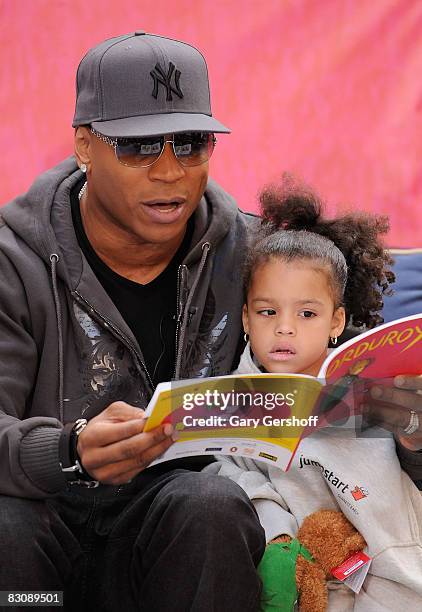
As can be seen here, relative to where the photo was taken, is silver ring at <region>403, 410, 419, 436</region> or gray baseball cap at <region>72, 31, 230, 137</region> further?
gray baseball cap at <region>72, 31, 230, 137</region>

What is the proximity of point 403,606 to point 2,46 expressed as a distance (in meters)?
2.11

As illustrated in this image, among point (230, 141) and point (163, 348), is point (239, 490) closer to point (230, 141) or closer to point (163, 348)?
point (163, 348)

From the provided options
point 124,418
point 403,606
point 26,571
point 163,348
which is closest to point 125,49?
point 163,348

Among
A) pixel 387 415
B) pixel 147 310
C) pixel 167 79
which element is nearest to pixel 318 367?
pixel 387 415

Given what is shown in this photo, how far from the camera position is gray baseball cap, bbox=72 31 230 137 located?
2025mm

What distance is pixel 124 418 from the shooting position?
1713mm

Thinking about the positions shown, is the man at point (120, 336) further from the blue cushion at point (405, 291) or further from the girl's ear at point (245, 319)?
the blue cushion at point (405, 291)

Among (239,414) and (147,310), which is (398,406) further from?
(147,310)

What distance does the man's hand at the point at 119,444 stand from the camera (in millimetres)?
1675

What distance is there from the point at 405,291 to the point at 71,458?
1285 mm

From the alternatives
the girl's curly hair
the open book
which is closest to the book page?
the open book

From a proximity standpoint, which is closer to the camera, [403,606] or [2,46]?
[403,606]

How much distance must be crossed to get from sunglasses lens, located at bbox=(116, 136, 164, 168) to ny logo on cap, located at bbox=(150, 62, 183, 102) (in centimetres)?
9

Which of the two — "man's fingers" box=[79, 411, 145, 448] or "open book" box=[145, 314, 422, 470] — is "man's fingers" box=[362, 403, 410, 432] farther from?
"man's fingers" box=[79, 411, 145, 448]
